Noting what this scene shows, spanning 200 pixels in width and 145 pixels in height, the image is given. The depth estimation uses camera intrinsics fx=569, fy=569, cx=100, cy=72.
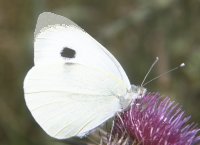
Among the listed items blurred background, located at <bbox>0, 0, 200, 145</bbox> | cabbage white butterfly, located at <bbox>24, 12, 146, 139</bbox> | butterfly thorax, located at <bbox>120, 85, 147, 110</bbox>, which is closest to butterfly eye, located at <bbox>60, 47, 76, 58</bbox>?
cabbage white butterfly, located at <bbox>24, 12, 146, 139</bbox>

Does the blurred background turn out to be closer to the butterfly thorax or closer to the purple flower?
the purple flower

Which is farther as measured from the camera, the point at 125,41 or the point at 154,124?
the point at 125,41

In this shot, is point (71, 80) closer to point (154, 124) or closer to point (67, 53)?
point (67, 53)

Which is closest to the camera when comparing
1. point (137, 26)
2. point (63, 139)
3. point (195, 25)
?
point (63, 139)

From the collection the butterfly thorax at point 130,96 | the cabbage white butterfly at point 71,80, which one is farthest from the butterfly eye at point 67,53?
the butterfly thorax at point 130,96

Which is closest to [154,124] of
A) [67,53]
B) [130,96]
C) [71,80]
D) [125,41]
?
[130,96]

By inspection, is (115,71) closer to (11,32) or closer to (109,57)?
(109,57)

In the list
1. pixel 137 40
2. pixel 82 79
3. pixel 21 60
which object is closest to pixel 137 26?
pixel 137 40
